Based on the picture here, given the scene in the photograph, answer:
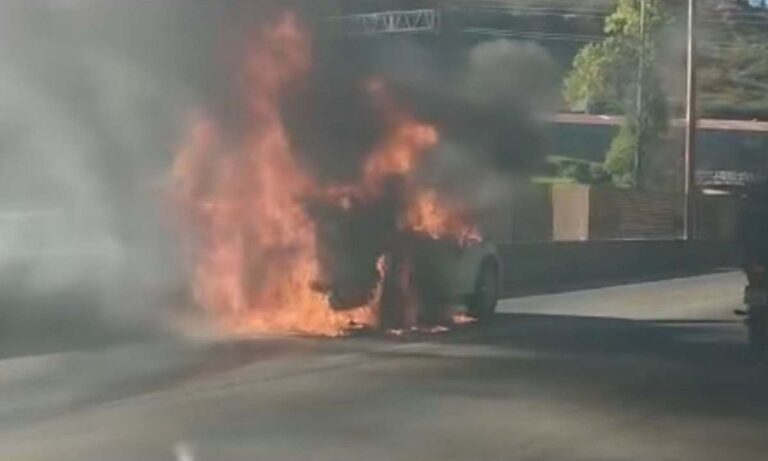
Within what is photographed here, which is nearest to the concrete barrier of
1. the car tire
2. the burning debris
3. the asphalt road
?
the car tire

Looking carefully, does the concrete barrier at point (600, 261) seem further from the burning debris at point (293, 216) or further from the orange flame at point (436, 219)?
the burning debris at point (293, 216)

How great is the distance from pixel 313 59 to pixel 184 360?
523 centimetres

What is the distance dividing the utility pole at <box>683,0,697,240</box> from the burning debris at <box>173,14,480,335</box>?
72.7 feet

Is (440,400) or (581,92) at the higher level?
(581,92)

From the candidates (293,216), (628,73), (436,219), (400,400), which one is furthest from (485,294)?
(628,73)

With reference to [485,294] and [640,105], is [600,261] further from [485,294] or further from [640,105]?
[485,294]

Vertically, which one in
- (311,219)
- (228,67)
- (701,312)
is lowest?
(701,312)

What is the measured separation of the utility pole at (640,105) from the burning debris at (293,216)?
73.7 feet

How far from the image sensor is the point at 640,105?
42562mm

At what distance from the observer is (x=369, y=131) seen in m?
18.7

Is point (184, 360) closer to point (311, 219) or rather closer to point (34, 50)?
point (311, 219)

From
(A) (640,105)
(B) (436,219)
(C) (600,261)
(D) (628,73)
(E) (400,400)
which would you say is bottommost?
(C) (600,261)

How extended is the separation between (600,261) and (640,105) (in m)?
10.2

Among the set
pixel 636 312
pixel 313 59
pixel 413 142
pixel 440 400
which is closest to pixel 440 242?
pixel 413 142
